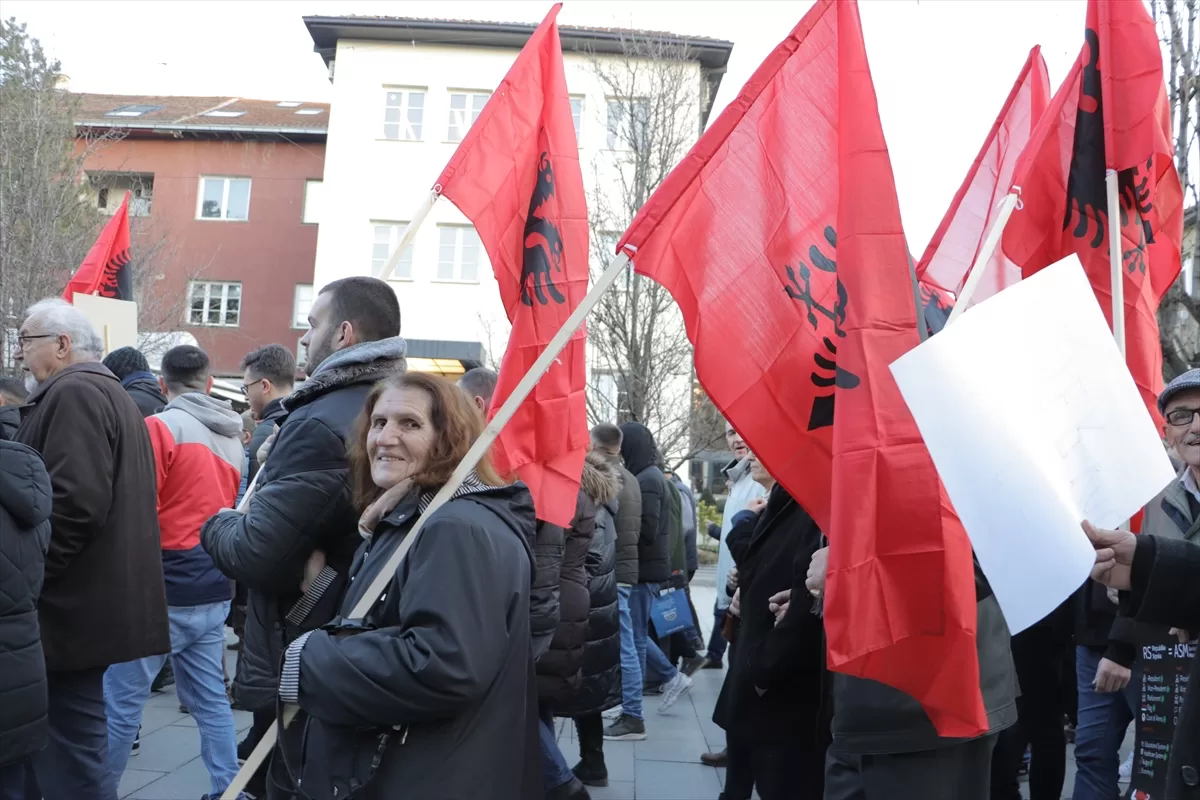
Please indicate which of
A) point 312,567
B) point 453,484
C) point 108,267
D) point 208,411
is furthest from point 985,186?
point 108,267

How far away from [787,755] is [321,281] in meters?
26.1

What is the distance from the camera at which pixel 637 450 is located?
8188mm

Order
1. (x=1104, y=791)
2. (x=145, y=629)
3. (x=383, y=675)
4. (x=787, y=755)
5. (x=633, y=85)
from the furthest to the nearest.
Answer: (x=633, y=85)
(x=1104, y=791)
(x=145, y=629)
(x=787, y=755)
(x=383, y=675)

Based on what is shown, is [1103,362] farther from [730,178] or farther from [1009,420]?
[730,178]

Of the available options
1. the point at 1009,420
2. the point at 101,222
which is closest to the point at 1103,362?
the point at 1009,420

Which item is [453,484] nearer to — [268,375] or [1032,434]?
[1032,434]

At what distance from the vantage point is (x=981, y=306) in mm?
2299

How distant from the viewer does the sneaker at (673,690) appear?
8.32 metres

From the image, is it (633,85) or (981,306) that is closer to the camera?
(981,306)

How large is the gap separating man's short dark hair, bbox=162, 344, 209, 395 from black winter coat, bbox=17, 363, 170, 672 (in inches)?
71.1

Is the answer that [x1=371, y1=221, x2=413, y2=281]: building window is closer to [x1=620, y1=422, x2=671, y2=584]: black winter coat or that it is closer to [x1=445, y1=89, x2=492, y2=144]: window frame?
[x1=445, y1=89, x2=492, y2=144]: window frame

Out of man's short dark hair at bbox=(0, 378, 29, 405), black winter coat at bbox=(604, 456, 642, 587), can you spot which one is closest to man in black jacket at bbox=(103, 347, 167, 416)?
man's short dark hair at bbox=(0, 378, 29, 405)

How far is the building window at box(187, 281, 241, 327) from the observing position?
101ft

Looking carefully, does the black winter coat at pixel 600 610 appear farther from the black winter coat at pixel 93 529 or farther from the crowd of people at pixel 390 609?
the black winter coat at pixel 93 529
